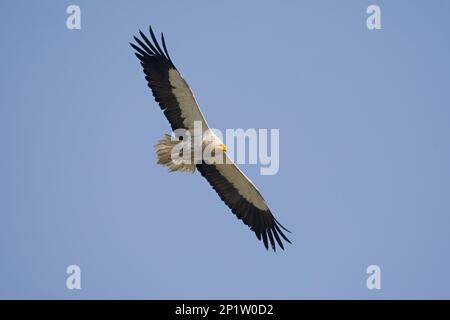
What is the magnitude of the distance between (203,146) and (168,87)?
1119 mm

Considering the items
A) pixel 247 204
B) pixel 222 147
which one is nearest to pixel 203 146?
pixel 222 147

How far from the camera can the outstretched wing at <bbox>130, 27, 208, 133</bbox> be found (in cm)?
A: 1223

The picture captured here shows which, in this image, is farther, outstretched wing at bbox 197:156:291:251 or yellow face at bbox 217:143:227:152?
outstretched wing at bbox 197:156:291:251

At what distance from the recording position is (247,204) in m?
13.3

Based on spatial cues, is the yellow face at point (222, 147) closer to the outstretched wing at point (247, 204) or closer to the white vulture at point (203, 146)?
the white vulture at point (203, 146)

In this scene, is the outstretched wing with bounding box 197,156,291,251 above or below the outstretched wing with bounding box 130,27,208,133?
below

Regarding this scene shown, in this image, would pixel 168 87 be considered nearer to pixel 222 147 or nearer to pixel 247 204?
pixel 222 147

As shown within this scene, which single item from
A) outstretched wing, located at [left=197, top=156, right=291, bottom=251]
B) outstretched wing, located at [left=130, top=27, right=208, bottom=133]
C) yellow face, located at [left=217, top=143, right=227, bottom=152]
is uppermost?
outstretched wing, located at [left=130, top=27, right=208, bottom=133]

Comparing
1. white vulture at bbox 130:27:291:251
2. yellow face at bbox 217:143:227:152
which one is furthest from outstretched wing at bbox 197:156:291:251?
yellow face at bbox 217:143:227:152

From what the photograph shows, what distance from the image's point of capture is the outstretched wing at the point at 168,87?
40.1 feet

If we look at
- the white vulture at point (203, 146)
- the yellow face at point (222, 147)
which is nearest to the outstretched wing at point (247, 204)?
the white vulture at point (203, 146)

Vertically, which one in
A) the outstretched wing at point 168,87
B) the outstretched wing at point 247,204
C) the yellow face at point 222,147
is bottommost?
the outstretched wing at point 247,204

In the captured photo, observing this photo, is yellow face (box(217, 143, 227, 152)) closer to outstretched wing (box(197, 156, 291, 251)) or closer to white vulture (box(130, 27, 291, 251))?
white vulture (box(130, 27, 291, 251))
